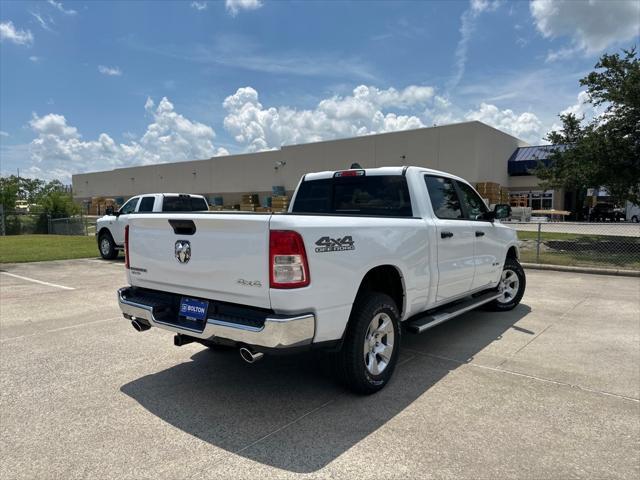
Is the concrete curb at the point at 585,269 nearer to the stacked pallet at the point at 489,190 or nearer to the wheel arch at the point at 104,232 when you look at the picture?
the wheel arch at the point at 104,232

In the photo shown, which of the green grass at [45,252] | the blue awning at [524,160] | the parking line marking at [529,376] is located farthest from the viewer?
the blue awning at [524,160]

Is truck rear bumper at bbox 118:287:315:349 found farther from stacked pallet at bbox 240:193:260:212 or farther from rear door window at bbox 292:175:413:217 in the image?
stacked pallet at bbox 240:193:260:212

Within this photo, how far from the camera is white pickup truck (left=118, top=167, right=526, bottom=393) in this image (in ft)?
10.3

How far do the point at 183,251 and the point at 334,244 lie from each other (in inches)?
50.1

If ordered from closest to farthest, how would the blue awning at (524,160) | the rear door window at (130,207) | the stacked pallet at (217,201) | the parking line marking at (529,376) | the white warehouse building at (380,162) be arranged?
the parking line marking at (529,376), the rear door window at (130,207), the white warehouse building at (380,162), the blue awning at (524,160), the stacked pallet at (217,201)

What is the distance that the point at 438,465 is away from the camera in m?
2.83

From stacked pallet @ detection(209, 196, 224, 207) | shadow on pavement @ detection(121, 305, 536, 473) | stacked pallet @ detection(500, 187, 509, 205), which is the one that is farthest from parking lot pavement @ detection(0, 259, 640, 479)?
stacked pallet @ detection(209, 196, 224, 207)

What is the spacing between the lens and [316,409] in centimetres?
361

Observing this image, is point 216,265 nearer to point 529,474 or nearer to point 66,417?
point 66,417

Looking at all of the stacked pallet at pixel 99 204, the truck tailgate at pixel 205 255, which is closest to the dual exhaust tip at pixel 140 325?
the truck tailgate at pixel 205 255

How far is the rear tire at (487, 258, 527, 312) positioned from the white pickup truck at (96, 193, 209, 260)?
8.16m

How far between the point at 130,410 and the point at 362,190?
123 inches

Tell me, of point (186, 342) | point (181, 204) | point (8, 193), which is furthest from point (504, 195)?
point (186, 342)

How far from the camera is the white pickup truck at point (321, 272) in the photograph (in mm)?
3152
